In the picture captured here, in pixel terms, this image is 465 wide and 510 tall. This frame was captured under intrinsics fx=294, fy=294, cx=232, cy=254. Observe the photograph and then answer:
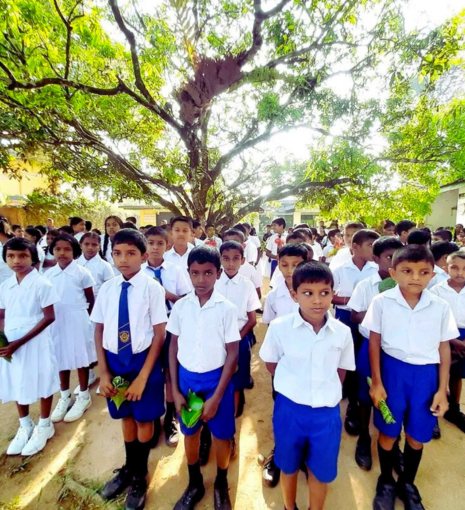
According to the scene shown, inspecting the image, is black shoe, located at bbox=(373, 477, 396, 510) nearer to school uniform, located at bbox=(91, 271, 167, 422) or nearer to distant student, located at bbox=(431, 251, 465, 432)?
distant student, located at bbox=(431, 251, 465, 432)

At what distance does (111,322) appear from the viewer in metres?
1.91

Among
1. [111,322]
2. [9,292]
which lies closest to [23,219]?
[9,292]

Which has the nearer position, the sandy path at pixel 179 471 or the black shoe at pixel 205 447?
the sandy path at pixel 179 471

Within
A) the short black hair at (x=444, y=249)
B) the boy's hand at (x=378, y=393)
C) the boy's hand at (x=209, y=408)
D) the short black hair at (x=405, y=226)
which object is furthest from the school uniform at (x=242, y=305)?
the short black hair at (x=405, y=226)

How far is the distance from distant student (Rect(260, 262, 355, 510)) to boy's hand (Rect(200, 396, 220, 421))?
0.36 m

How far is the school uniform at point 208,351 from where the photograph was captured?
1.79m

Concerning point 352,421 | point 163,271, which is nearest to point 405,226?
point 352,421

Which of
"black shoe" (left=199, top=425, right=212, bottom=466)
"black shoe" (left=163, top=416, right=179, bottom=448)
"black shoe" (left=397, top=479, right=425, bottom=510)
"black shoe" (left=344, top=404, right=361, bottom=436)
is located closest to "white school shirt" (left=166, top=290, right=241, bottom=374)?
"black shoe" (left=199, top=425, right=212, bottom=466)

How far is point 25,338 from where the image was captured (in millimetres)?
2277

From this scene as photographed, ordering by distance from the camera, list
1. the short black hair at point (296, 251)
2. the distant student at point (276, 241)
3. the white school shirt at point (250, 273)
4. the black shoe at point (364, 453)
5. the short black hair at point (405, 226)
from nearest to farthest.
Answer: the black shoe at point (364, 453), the short black hair at point (296, 251), the white school shirt at point (250, 273), the short black hair at point (405, 226), the distant student at point (276, 241)

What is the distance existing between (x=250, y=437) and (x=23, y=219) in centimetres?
1469

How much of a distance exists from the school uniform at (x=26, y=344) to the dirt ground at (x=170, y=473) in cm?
47

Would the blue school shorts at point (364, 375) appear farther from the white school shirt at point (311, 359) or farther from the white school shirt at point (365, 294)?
the white school shirt at point (311, 359)

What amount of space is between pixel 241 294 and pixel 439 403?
1517mm
